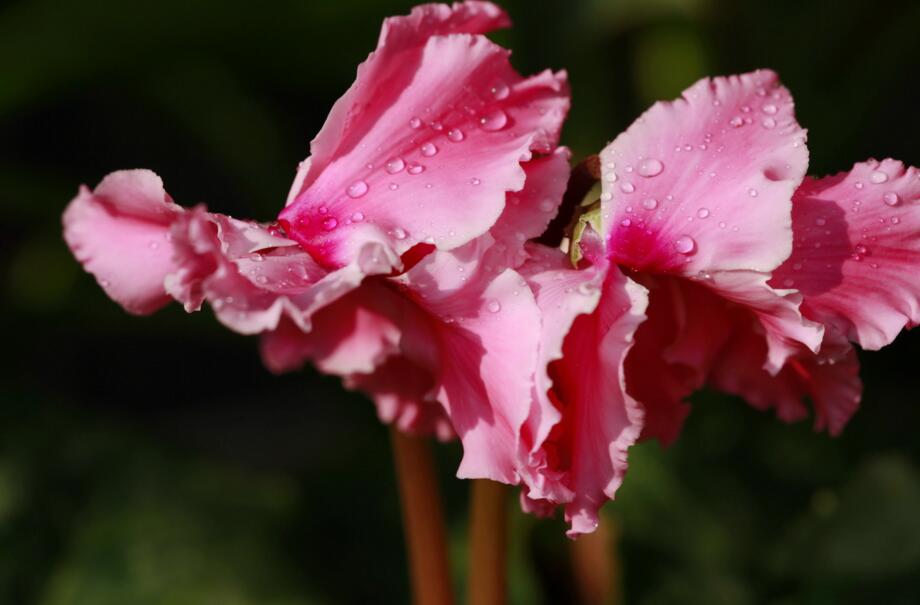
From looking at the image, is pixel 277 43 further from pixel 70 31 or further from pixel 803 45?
pixel 803 45

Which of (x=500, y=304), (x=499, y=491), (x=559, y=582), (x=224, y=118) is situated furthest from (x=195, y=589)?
(x=224, y=118)

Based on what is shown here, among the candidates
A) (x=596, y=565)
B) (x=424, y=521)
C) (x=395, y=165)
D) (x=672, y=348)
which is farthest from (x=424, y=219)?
(x=596, y=565)

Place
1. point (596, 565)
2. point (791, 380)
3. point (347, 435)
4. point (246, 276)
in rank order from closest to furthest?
point (246, 276), point (791, 380), point (596, 565), point (347, 435)

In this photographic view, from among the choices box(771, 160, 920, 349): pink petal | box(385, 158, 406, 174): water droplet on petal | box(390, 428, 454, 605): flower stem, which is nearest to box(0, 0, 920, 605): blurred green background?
box(390, 428, 454, 605): flower stem

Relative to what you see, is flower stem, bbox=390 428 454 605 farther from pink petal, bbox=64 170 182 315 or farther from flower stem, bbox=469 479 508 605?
pink petal, bbox=64 170 182 315

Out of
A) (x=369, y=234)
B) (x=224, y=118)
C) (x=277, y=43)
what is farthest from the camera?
(x=224, y=118)

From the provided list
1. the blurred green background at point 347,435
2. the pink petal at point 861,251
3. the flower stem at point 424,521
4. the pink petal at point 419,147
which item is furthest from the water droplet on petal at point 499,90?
the blurred green background at point 347,435

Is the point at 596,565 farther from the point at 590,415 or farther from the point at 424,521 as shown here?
the point at 590,415

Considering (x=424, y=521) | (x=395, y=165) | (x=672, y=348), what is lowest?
(x=424, y=521)

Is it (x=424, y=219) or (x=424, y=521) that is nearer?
(x=424, y=219)
